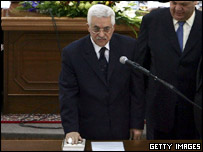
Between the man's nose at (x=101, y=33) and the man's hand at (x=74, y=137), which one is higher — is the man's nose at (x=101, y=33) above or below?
above

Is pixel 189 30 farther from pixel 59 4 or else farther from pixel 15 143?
pixel 59 4

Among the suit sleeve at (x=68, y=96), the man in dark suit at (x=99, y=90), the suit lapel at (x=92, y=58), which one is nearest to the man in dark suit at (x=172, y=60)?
the man in dark suit at (x=99, y=90)

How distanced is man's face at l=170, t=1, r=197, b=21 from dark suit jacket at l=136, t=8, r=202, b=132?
3.1 inches

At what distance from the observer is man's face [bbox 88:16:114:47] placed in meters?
3.14

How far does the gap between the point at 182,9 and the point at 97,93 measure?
2.65ft

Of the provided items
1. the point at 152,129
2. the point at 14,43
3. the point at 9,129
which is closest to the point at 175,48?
the point at 152,129

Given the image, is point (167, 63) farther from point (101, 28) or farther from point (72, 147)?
point (72, 147)

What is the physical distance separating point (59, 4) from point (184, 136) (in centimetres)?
285

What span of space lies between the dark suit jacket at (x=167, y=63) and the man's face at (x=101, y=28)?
0.50 metres

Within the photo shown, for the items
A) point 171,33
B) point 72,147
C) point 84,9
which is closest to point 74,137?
point 72,147

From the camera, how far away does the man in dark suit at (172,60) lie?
3559 mm

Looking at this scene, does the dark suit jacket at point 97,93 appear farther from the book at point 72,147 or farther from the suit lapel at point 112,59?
the book at point 72,147

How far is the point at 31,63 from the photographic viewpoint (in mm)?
6023

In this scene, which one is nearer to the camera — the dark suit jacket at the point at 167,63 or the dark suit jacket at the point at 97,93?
the dark suit jacket at the point at 97,93
